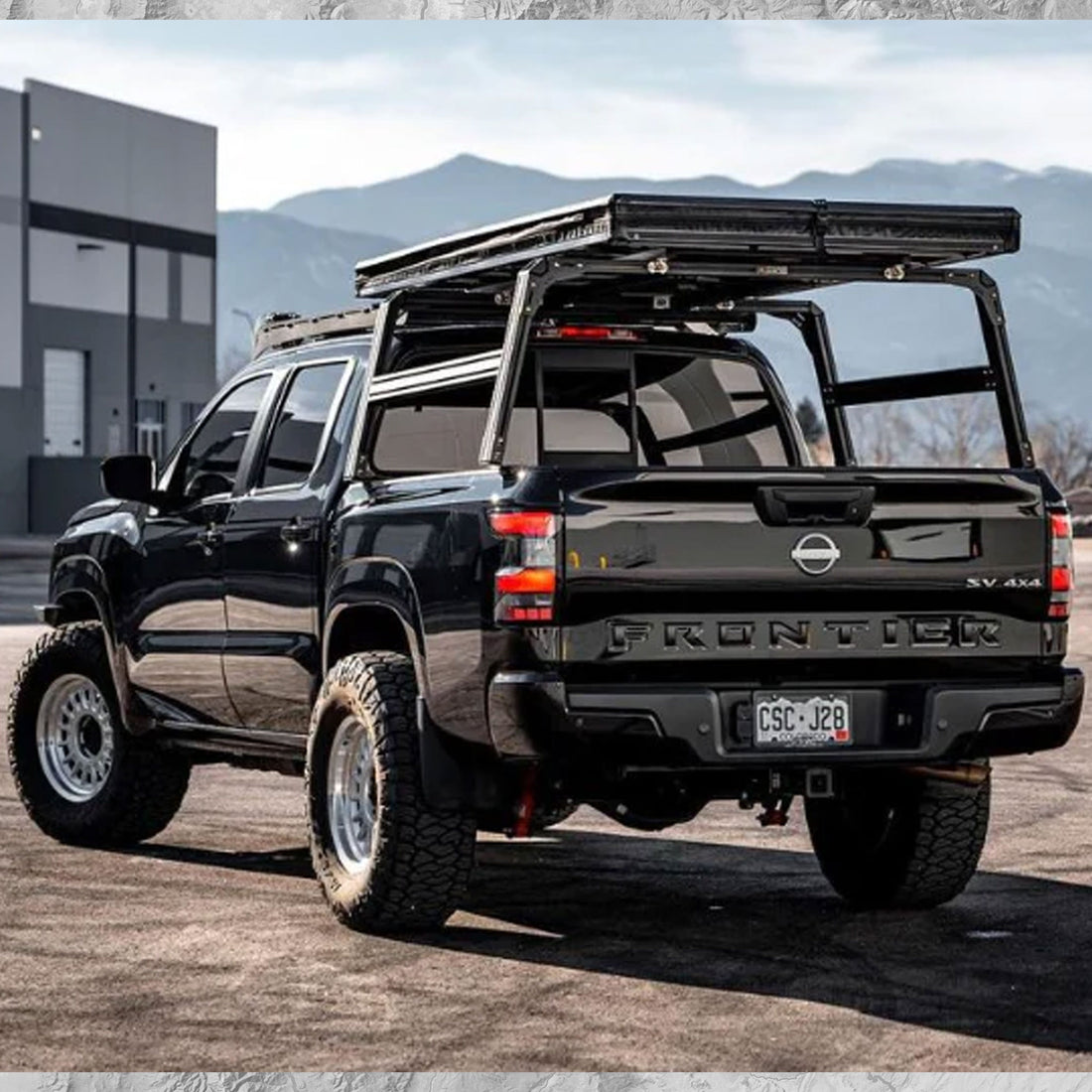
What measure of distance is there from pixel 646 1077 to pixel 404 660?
2594 mm

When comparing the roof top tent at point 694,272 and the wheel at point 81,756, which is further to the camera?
the wheel at point 81,756

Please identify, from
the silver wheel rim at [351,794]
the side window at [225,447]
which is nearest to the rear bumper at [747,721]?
the silver wheel rim at [351,794]

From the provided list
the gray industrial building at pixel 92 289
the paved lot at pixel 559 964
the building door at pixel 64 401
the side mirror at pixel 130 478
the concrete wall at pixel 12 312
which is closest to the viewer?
the paved lot at pixel 559 964

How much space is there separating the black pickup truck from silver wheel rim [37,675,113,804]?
Answer: 0.88 metres

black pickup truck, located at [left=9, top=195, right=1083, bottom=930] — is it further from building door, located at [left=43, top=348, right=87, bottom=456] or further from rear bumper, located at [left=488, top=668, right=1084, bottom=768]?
building door, located at [left=43, top=348, right=87, bottom=456]

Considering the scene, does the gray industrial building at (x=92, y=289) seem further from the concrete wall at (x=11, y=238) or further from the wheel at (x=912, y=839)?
the wheel at (x=912, y=839)

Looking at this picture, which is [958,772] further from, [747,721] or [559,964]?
[559,964]

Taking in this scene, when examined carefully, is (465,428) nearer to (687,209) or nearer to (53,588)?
(687,209)

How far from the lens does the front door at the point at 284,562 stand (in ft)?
32.0

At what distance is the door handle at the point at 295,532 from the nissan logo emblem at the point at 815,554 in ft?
6.79

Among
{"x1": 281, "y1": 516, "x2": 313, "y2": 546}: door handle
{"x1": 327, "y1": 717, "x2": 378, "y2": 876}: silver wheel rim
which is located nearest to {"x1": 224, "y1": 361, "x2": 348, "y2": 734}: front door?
{"x1": 281, "y1": 516, "x2": 313, "y2": 546}: door handle

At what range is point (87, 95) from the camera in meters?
67.2

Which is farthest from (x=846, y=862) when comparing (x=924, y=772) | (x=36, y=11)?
(x=36, y=11)

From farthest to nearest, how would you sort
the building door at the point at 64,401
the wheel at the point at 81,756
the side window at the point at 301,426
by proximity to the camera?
the building door at the point at 64,401 → the wheel at the point at 81,756 → the side window at the point at 301,426
